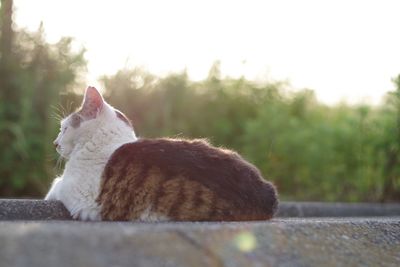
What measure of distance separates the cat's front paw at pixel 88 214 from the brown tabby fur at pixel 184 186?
38mm

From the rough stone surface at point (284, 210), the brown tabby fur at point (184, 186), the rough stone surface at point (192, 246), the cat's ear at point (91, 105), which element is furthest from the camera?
the cat's ear at point (91, 105)

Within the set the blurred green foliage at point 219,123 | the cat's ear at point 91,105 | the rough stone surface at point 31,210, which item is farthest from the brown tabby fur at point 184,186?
the blurred green foliage at point 219,123

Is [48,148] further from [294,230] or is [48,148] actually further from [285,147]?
[294,230]

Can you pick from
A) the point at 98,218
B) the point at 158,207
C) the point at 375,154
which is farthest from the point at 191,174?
the point at 375,154

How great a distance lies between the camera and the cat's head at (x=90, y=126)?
313 centimetres

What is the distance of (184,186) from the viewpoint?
264 cm

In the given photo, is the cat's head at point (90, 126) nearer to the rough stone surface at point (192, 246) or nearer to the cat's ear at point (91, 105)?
the cat's ear at point (91, 105)

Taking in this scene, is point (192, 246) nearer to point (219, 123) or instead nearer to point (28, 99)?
point (28, 99)

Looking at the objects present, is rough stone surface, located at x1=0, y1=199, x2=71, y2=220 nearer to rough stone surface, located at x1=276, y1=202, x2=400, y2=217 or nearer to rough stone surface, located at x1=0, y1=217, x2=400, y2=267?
rough stone surface, located at x1=0, y1=217, x2=400, y2=267

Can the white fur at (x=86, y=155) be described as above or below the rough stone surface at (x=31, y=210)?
above

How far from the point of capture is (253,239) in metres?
1.98

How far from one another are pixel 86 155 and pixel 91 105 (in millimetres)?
291

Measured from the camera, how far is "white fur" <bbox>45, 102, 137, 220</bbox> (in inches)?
112

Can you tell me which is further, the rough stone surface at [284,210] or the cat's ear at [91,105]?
the cat's ear at [91,105]
